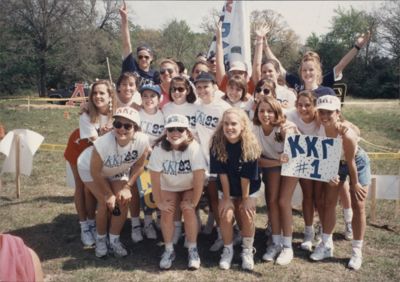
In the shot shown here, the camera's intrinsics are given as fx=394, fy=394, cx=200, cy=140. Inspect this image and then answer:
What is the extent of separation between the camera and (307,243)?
16.1 feet

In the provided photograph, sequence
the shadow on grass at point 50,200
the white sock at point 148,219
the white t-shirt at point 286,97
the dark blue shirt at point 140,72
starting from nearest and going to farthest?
the white t-shirt at point 286,97 < the white sock at point 148,219 < the dark blue shirt at point 140,72 < the shadow on grass at point 50,200

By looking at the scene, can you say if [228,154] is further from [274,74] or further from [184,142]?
[274,74]

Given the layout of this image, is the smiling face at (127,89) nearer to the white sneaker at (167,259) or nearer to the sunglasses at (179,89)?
the sunglasses at (179,89)

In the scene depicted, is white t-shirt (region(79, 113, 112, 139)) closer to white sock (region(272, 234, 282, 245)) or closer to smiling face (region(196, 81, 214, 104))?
smiling face (region(196, 81, 214, 104))

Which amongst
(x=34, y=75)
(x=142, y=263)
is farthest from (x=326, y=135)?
(x=34, y=75)

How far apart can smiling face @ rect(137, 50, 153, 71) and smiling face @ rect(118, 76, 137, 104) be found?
39.0 inches

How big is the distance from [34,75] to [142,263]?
40.1 metres

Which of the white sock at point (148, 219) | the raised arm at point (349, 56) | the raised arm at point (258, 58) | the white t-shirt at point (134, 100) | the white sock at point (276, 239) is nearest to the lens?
the white sock at point (276, 239)

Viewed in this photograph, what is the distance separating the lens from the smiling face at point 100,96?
4633mm

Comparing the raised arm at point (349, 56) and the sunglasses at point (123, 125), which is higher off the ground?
the raised arm at point (349, 56)

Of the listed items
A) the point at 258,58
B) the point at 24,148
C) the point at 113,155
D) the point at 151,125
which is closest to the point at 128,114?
the point at 113,155

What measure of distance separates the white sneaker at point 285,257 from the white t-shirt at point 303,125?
4.54 feet

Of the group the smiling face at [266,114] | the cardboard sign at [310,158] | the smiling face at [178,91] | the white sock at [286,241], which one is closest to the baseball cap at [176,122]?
the smiling face at [178,91]

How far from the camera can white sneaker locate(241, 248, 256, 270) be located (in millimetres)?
4352
